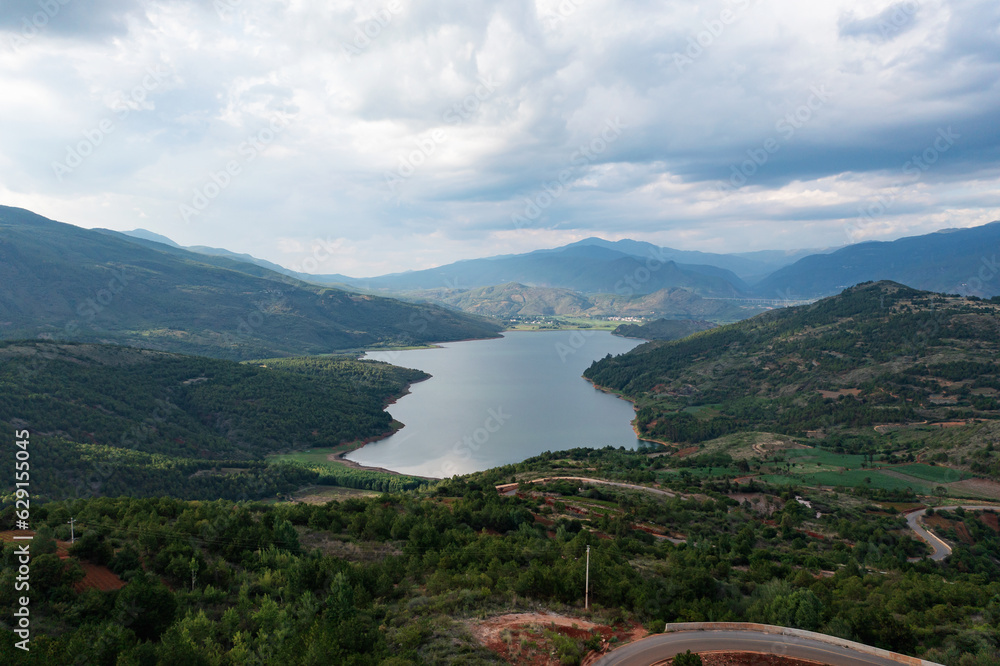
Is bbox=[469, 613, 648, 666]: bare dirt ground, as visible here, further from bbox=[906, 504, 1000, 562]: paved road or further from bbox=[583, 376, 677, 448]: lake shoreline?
Result: bbox=[583, 376, 677, 448]: lake shoreline

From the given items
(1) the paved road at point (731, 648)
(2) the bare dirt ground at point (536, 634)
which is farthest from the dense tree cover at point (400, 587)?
(1) the paved road at point (731, 648)

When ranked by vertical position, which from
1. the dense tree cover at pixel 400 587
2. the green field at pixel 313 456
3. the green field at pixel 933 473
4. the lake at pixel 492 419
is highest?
the dense tree cover at pixel 400 587

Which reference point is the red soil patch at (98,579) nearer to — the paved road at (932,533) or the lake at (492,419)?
the paved road at (932,533)

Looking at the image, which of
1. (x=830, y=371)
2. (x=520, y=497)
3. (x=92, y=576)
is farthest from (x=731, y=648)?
(x=830, y=371)

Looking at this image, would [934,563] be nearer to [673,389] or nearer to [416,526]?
[416,526]

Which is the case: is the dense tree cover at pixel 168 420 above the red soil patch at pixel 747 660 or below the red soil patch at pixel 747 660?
below

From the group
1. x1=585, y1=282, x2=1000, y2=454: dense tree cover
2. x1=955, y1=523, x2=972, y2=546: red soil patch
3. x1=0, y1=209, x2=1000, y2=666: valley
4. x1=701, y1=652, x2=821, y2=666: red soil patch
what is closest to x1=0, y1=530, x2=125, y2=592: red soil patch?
x1=0, y1=209, x2=1000, y2=666: valley

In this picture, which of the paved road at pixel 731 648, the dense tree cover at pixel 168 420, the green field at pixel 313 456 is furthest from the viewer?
the green field at pixel 313 456
